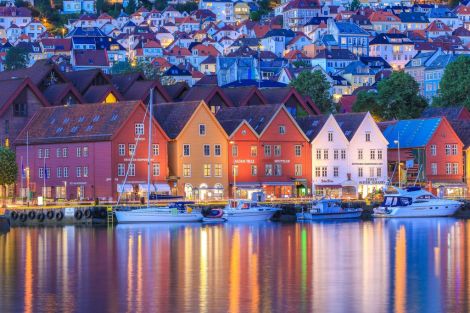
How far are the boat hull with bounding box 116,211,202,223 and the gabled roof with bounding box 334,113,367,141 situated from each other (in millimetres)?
24329

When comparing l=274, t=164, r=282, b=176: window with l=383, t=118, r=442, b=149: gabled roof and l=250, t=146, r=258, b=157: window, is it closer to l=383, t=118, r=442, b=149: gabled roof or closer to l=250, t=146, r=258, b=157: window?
l=250, t=146, r=258, b=157: window

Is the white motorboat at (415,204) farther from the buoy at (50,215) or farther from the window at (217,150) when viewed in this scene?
the buoy at (50,215)

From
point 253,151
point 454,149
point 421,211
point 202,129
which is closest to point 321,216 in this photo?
point 421,211

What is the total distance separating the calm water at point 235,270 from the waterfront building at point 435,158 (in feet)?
100

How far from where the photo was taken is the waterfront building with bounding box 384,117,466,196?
369 feet

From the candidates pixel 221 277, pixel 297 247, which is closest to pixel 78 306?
pixel 221 277

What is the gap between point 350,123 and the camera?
112 m

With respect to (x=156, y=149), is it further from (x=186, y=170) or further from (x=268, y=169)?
(x=268, y=169)

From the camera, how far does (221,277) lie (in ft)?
174

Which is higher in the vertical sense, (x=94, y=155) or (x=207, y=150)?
(x=207, y=150)

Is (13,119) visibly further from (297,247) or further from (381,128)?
(297,247)

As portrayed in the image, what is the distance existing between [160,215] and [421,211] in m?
19.5

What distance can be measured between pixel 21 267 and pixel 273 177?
50.1 meters

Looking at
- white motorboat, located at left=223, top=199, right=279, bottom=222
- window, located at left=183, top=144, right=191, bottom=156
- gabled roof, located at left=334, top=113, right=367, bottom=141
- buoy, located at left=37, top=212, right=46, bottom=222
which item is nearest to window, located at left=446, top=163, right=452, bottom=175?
gabled roof, located at left=334, top=113, right=367, bottom=141
